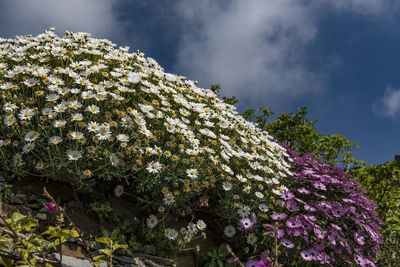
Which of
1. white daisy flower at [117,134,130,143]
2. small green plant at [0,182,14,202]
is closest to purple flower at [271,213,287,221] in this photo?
white daisy flower at [117,134,130,143]

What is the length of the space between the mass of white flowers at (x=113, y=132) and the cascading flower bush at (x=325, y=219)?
34 centimetres

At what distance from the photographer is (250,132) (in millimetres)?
7000

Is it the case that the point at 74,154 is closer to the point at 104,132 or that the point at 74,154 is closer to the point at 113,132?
the point at 104,132

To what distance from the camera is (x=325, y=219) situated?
624cm

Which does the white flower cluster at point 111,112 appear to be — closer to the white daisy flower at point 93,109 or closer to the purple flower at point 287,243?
the white daisy flower at point 93,109

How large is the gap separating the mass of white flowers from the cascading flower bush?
1.12 feet

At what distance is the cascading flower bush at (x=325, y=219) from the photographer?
5605 mm

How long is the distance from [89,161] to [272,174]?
2388 millimetres

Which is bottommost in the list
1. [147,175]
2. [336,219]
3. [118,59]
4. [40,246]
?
[40,246]

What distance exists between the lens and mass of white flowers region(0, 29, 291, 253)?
4.73 meters

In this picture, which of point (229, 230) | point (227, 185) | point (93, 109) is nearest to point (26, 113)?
point (93, 109)

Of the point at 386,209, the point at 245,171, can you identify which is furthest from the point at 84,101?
the point at 386,209

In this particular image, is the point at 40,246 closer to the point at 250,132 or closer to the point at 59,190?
the point at 59,190

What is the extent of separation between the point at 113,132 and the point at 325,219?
114 inches
